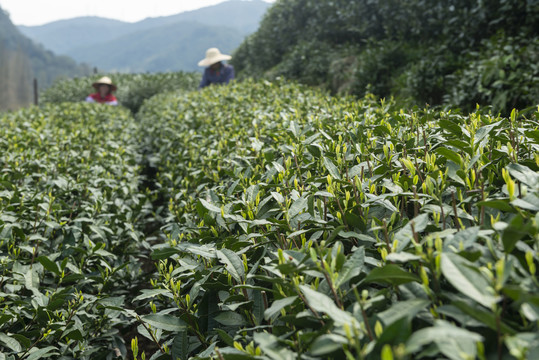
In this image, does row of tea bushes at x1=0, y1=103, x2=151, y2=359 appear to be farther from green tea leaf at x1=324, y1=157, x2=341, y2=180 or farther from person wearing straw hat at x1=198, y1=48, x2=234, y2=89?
person wearing straw hat at x1=198, y1=48, x2=234, y2=89

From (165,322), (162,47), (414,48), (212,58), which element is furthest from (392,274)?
(162,47)

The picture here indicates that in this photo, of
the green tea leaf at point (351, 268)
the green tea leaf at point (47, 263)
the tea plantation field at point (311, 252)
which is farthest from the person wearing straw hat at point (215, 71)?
the green tea leaf at point (351, 268)

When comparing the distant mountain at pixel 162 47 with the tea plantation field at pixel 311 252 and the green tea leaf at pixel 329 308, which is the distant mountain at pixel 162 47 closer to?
the tea plantation field at pixel 311 252

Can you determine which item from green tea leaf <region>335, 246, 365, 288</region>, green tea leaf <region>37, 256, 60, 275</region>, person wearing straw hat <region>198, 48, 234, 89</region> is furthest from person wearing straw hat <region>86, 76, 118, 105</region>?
green tea leaf <region>335, 246, 365, 288</region>

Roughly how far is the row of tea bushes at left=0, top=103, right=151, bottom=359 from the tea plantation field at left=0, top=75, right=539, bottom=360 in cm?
1

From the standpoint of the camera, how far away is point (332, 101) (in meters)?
Answer: 4.70

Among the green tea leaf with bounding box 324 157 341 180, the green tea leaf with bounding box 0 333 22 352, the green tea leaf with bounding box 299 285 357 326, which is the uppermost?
the green tea leaf with bounding box 324 157 341 180

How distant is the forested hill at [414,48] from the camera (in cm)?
501

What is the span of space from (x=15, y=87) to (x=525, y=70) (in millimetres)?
36242

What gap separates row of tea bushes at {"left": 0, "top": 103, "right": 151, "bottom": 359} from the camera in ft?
6.34

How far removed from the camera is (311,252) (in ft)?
3.46

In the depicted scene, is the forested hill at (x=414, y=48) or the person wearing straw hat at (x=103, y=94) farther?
the person wearing straw hat at (x=103, y=94)

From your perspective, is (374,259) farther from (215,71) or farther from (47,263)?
(215,71)

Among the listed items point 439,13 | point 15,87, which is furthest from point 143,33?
point 439,13
